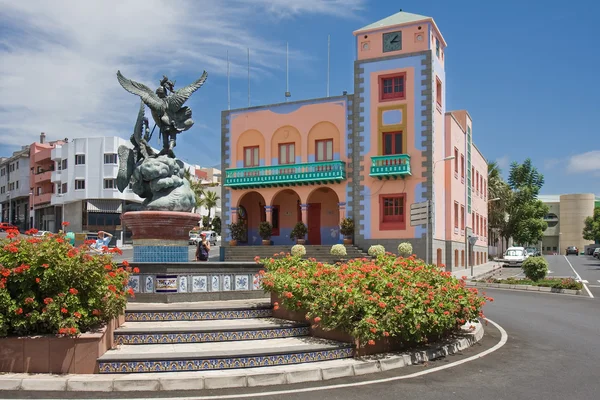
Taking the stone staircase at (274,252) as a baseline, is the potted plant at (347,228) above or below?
above

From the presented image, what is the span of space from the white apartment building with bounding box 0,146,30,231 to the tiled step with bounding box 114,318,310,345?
73711 mm

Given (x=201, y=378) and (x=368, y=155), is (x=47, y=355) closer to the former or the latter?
(x=201, y=378)

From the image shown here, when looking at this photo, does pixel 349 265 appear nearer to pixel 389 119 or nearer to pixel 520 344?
pixel 520 344

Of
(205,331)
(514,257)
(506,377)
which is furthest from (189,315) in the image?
(514,257)

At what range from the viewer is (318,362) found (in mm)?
9188

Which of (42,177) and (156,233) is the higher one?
(42,177)

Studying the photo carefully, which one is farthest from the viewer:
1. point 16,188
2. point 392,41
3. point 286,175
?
point 16,188

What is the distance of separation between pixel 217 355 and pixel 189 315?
212 centimetres

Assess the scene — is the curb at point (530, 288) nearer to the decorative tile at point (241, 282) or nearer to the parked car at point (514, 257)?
the decorative tile at point (241, 282)

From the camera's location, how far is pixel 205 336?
953 centimetres

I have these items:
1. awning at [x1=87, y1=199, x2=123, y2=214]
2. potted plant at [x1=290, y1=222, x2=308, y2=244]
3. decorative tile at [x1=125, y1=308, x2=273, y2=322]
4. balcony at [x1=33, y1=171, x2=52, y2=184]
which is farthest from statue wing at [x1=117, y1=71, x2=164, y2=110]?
balcony at [x1=33, y1=171, x2=52, y2=184]

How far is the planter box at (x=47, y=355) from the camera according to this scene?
26.6 feet

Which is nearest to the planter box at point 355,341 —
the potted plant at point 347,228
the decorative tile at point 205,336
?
the decorative tile at point 205,336

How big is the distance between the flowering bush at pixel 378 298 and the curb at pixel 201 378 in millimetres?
590
